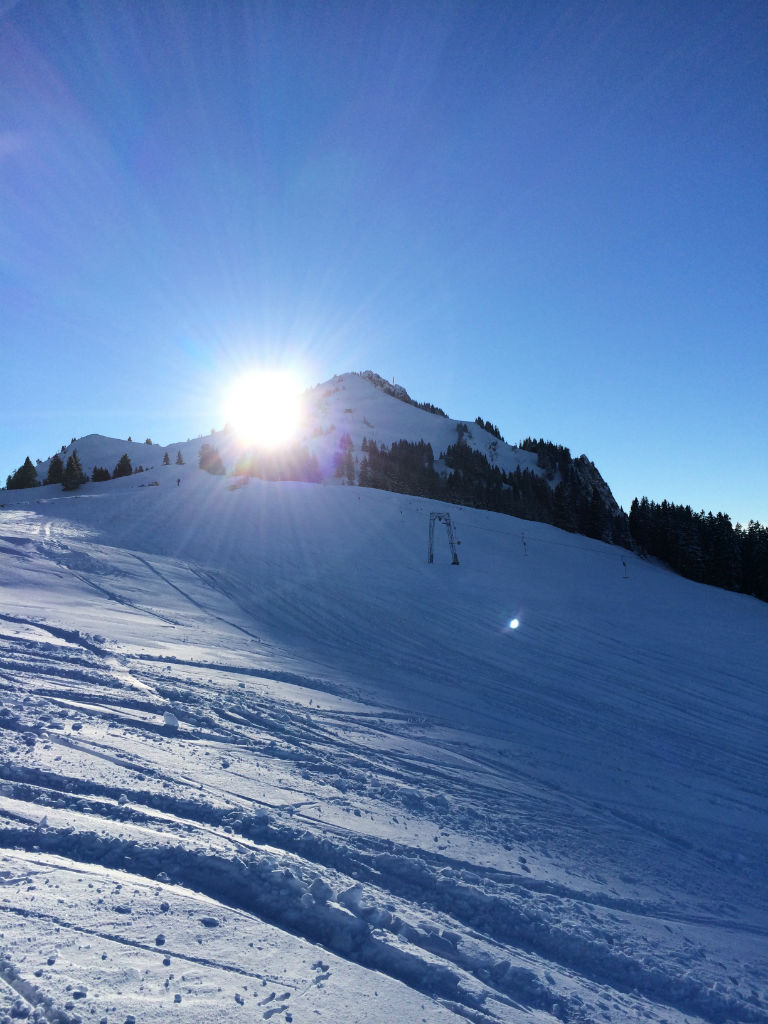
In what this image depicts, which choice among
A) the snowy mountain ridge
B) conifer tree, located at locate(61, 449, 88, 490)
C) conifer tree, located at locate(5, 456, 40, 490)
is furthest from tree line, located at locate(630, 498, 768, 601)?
conifer tree, located at locate(5, 456, 40, 490)

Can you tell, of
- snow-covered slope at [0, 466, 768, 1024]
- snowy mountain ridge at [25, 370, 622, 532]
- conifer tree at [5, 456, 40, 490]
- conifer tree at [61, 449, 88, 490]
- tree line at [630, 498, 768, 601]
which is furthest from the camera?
snowy mountain ridge at [25, 370, 622, 532]

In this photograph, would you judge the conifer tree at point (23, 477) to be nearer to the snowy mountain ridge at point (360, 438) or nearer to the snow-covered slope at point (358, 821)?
the snowy mountain ridge at point (360, 438)

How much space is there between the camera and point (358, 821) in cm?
518

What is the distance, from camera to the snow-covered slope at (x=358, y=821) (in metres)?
3.14

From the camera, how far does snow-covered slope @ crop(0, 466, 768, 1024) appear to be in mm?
3145

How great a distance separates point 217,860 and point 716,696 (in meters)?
14.0

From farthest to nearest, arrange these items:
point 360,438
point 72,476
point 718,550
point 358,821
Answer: point 360,438 < point 718,550 < point 72,476 < point 358,821

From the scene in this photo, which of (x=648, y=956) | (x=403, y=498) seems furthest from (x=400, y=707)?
(x=403, y=498)

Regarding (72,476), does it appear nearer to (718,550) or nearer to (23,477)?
(23,477)

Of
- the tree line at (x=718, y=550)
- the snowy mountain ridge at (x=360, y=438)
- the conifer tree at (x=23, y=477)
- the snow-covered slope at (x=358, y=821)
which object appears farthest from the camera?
the snowy mountain ridge at (x=360, y=438)

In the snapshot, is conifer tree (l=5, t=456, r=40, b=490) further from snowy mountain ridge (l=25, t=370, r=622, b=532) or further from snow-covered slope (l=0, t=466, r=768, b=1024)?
snow-covered slope (l=0, t=466, r=768, b=1024)

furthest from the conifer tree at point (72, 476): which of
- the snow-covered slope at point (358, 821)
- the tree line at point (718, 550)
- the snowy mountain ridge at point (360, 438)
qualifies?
the tree line at point (718, 550)

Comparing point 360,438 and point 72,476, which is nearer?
point 72,476

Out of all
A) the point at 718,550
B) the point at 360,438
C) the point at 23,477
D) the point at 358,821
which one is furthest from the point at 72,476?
the point at 718,550
